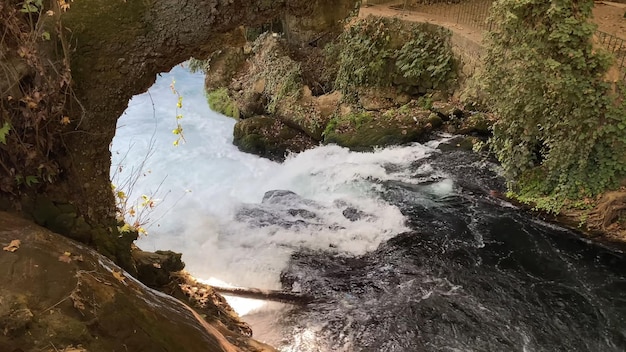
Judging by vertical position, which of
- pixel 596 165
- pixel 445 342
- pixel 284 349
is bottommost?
pixel 284 349

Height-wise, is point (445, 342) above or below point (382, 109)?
below

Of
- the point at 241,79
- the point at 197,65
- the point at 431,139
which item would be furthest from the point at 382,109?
the point at 197,65

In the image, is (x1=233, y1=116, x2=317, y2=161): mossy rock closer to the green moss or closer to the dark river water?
the green moss

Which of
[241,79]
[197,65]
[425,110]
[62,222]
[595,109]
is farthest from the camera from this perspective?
[197,65]


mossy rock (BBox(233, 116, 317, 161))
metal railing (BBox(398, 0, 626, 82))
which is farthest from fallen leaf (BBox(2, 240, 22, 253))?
metal railing (BBox(398, 0, 626, 82))

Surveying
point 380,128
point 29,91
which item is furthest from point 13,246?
point 380,128

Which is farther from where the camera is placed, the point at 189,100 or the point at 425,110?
the point at 189,100

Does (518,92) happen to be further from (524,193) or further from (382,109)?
(382,109)

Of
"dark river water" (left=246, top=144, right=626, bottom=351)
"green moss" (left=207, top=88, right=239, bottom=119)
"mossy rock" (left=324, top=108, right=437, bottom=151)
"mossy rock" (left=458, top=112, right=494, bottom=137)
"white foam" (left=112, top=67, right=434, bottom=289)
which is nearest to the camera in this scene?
"dark river water" (left=246, top=144, right=626, bottom=351)
